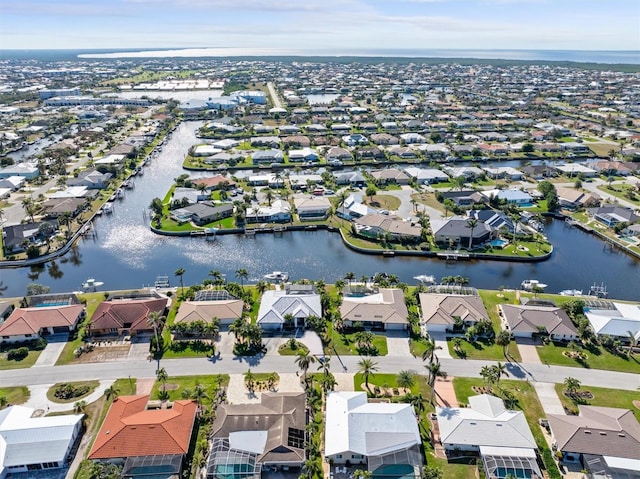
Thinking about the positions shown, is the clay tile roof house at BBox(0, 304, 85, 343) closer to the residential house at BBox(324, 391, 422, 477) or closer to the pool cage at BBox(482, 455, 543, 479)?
the residential house at BBox(324, 391, 422, 477)

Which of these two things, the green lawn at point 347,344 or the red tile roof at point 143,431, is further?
the green lawn at point 347,344

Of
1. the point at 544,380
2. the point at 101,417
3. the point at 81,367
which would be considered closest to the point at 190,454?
the point at 101,417

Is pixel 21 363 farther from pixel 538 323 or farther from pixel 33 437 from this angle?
pixel 538 323

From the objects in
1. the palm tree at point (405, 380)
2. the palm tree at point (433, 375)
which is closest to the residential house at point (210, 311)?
the palm tree at point (405, 380)

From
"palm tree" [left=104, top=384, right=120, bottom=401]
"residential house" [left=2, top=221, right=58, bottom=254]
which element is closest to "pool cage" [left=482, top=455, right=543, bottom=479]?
"palm tree" [left=104, top=384, right=120, bottom=401]

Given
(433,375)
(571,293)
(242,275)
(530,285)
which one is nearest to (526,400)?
(433,375)

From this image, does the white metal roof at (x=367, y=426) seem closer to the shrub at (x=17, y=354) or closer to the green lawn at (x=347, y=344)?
the green lawn at (x=347, y=344)
